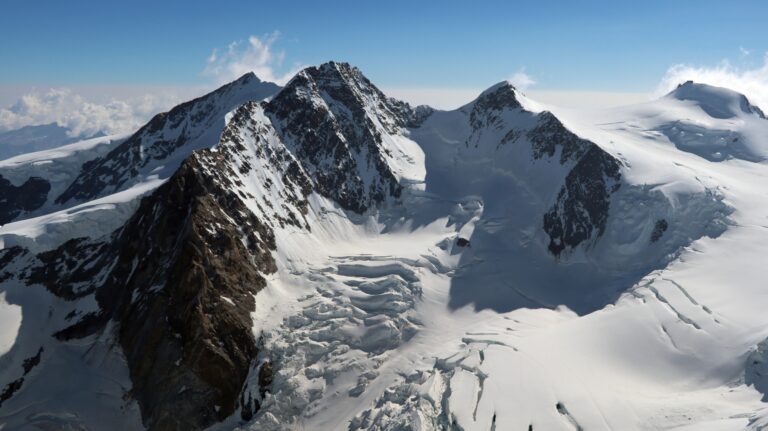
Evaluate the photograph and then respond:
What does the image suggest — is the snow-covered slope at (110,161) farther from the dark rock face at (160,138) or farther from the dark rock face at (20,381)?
the dark rock face at (20,381)

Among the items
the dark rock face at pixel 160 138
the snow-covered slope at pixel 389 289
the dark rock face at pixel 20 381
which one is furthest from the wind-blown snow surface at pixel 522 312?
the dark rock face at pixel 160 138

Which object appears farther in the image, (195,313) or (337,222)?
(337,222)

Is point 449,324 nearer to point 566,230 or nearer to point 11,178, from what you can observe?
→ point 566,230

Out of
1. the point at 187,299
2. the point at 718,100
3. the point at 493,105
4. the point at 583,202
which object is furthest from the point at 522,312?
the point at 718,100

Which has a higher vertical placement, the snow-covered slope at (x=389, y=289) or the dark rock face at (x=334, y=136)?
the dark rock face at (x=334, y=136)

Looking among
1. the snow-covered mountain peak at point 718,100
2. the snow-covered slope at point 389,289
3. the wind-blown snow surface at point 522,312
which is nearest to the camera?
the wind-blown snow surface at point 522,312

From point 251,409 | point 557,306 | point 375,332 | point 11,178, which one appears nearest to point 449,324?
point 375,332
